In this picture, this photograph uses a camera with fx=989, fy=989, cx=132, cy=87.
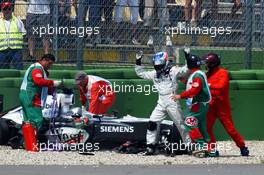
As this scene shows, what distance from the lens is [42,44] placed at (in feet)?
60.0

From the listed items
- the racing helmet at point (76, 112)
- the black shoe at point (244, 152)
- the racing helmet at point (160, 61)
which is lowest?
the black shoe at point (244, 152)

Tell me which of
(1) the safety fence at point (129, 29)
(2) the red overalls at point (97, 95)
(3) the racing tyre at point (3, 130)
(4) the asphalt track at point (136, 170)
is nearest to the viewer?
(4) the asphalt track at point (136, 170)

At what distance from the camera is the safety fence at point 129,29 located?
18.2 meters

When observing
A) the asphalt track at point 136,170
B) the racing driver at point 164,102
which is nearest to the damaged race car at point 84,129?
the racing driver at point 164,102

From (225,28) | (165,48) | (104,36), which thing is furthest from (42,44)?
(225,28)

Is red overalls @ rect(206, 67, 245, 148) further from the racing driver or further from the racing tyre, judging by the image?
the racing tyre

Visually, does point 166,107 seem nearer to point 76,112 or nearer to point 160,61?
point 160,61

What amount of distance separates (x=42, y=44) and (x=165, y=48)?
2.30 metres

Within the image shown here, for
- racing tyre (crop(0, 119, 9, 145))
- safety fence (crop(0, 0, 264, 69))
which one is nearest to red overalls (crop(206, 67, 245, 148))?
safety fence (crop(0, 0, 264, 69))

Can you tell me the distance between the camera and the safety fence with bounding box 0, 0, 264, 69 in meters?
18.2

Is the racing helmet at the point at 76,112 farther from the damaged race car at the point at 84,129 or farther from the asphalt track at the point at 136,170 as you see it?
the asphalt track at the point at 136,170

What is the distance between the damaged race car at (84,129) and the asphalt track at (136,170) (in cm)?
167

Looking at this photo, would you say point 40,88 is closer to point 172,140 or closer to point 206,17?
Result: point 172,140

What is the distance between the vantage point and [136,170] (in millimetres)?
13562
